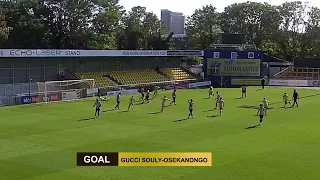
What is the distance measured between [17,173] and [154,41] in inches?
3300

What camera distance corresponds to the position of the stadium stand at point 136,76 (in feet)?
225

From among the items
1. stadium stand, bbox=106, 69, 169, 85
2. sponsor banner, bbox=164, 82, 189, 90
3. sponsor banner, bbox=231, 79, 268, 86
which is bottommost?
sponsor banner, bbox=164, 82, 189, 90

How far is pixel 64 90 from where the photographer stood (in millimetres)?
53594

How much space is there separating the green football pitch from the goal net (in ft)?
18.5

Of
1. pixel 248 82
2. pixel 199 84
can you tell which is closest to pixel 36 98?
pixel 199 84

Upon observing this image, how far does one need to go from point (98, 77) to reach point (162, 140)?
133 ft

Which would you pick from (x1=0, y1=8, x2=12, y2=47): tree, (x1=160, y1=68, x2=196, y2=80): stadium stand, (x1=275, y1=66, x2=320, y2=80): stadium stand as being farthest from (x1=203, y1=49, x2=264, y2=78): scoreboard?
(x1=0, y1=8, x2=12, y2=47): tree

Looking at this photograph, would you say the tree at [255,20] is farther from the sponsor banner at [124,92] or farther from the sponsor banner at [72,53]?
the sponsor banner at [124,92]

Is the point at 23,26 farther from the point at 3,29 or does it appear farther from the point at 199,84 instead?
the point at 199,84

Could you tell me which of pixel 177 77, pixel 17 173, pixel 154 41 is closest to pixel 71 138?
pixel 17 173

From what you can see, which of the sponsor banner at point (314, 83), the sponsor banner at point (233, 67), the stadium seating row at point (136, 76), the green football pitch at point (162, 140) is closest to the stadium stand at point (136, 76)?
the stadium seating row at point (136, 76)

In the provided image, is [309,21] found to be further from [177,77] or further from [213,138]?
[213,138]

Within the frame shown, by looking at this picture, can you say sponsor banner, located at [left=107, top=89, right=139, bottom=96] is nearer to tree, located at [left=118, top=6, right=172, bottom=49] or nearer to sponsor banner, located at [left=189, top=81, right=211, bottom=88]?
sponsor banner, located at [left=189, top=81, right=211, bottom=88]
